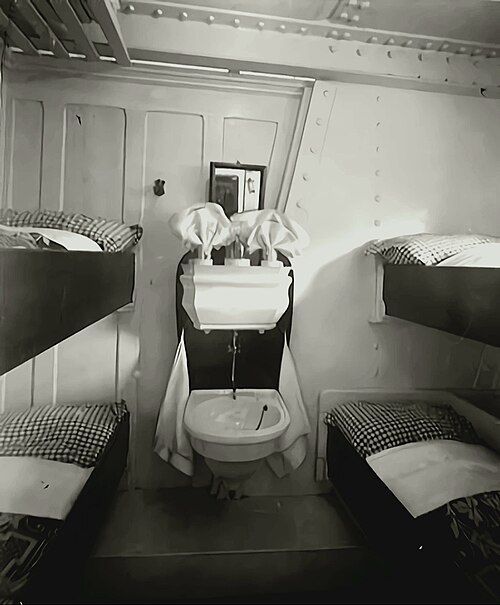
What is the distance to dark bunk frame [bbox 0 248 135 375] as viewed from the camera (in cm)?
59

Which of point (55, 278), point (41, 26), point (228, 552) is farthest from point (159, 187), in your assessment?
point (228, 552)

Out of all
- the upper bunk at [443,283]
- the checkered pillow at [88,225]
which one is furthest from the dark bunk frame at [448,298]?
the checkered pillow at [88,225]

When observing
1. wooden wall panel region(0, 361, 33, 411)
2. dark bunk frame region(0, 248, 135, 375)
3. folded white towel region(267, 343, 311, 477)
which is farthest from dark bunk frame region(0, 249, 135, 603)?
folded white towel region(267, 343, 311, 477)

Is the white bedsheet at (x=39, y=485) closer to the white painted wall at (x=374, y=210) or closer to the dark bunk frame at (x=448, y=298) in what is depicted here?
the white painted wall at (x=374, y=210)

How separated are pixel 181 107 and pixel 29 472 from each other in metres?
0.94

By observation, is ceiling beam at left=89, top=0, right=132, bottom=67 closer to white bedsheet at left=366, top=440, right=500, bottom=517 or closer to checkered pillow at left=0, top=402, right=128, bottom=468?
checkered pillow at left=0, top=402, right=128, bottom=468

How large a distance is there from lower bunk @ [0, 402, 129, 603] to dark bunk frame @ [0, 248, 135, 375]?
37 centimetres

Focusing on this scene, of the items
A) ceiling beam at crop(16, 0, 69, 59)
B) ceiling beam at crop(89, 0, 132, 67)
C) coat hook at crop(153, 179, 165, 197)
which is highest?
ceiling beam at crop(89, 0, 132, 67)

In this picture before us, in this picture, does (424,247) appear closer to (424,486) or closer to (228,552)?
(424,486)

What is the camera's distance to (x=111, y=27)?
104cm

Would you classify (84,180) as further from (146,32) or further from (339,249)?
(339,249)

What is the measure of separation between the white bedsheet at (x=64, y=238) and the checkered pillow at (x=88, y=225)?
68 millimetres

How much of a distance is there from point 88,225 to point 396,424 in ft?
3.07

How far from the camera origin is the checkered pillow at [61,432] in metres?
1.03
